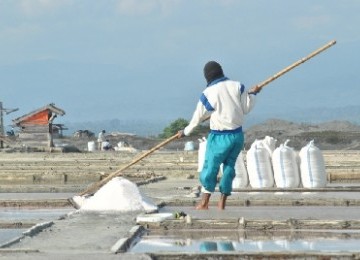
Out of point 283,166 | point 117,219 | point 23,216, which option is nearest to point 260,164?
point 283,166

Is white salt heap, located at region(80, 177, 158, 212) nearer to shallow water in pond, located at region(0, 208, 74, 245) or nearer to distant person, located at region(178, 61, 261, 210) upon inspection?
shallow water in pond, located at region(0, 208, 74, 245)

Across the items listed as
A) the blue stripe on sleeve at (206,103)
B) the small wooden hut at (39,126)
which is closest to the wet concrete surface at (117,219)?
the blue stripe on sleeve at (206,103)

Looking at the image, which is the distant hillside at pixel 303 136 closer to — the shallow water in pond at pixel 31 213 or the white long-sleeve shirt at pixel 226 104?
the shallow water in pond at pixel 31 213

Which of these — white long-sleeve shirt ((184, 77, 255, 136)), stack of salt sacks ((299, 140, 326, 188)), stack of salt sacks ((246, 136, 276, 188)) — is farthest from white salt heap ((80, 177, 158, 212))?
stack of salt sacks ((299, 140, 326, 188))

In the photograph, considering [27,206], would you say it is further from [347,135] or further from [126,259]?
[347,135]

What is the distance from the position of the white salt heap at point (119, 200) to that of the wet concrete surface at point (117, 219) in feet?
0.94

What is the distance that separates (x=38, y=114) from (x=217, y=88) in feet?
109

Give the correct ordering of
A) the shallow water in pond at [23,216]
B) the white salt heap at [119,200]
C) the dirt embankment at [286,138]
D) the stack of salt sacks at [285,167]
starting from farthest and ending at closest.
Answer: the dirt embankment at [286,138]
the stack of salt sacks at [285,167]
the white salt heap at [119,200]
the shallow water in pond at [23,216]

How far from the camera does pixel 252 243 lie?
898 centimetres

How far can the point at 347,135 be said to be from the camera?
195ft

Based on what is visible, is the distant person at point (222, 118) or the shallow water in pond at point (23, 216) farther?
the distant person at point (222, 118)

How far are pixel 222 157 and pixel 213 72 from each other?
3.09 feet

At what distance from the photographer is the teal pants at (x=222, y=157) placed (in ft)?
39.4

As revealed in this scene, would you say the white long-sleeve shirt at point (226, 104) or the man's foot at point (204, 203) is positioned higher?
the white long-sleeve shirt at point (226, 104)
